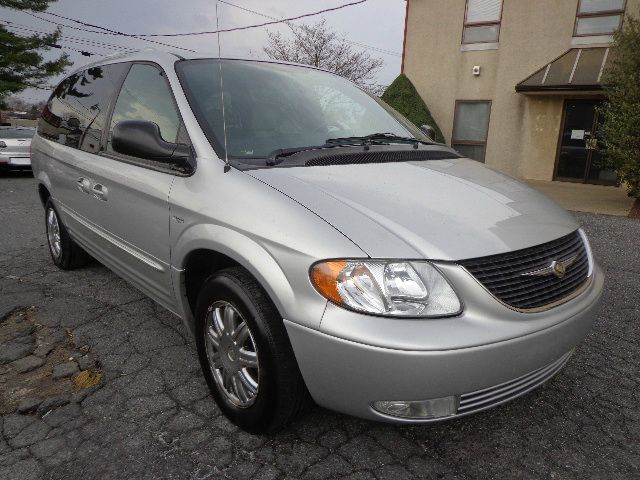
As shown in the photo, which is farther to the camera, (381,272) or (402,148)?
(402,148)

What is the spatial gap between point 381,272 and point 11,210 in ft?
24.9

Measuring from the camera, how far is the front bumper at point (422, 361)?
1.63 m

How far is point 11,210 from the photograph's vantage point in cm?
738

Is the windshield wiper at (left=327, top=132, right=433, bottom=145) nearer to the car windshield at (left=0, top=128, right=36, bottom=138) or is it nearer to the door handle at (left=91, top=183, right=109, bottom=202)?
the door handle at (left=91, top=183, right=109, bottom=202)

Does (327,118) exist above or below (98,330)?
above

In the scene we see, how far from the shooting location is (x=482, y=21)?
13148 mm

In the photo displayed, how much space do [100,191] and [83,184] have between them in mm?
362

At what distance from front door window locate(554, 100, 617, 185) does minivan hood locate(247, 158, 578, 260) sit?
11362 millimetres

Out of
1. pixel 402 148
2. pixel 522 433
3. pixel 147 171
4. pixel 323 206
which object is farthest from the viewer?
pixel 402 148

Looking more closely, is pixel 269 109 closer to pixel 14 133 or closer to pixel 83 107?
pixel 83 107

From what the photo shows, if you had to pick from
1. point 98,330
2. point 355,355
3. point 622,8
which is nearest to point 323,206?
point 355,355

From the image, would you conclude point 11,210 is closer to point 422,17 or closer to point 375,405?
point 375,405

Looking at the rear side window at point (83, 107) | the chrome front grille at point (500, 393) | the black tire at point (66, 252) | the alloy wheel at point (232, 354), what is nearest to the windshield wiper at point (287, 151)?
the alloy wheel at point (232, 354)

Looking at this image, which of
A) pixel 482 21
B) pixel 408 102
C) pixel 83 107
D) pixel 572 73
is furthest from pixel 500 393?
pixel 482 21
